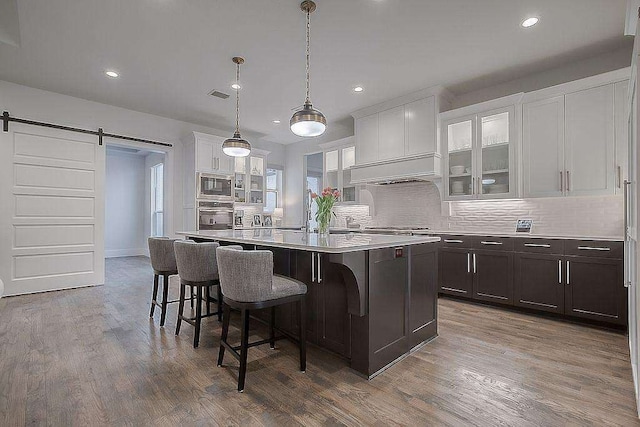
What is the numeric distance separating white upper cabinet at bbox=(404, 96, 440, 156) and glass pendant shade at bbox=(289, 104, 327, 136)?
7.29ft

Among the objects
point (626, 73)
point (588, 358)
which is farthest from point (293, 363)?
point (626, 73)

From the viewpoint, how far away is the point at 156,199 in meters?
8.62

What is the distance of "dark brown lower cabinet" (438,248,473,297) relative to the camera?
4090 millimetres

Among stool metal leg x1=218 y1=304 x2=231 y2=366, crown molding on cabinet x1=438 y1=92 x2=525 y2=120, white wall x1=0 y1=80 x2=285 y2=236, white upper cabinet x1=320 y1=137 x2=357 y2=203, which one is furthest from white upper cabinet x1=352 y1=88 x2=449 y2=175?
stool metal leg x1=218 y1=304 x2=231 y2=366

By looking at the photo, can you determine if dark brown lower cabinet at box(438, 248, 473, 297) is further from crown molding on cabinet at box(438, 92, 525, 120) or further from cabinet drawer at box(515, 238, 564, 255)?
crown molding on cabinet at box(438, 92, 525, 120)

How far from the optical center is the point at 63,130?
15.8ft

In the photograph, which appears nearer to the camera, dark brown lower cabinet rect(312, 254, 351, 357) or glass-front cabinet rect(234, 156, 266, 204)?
dark brown lower cabinet rect(312, 254, 351, 357)

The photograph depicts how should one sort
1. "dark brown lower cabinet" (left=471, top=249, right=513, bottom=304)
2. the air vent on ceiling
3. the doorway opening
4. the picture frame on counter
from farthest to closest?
1. the doorway opening
2. the air vent on ceiling
3. the picture frame on counter
4. "dark brown lower cabinet" (left=471, top=249, right=513, bottom=304)

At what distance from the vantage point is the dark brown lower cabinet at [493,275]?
3773 millimetres

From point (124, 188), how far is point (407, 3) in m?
8.75

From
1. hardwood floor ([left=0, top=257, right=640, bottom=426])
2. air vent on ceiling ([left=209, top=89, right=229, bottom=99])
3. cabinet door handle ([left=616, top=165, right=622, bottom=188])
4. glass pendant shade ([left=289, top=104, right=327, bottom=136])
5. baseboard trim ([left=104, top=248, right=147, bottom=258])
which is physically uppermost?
air vent on ceiling ([left=209, top=89, right=229, bottom=99])

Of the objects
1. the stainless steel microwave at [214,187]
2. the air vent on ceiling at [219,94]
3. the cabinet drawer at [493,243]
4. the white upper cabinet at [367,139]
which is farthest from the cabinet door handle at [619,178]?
the stainless steel microwave at [214,187]

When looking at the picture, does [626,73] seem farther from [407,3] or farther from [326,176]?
[326,176]

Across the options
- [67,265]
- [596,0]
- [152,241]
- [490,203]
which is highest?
[596,0]
